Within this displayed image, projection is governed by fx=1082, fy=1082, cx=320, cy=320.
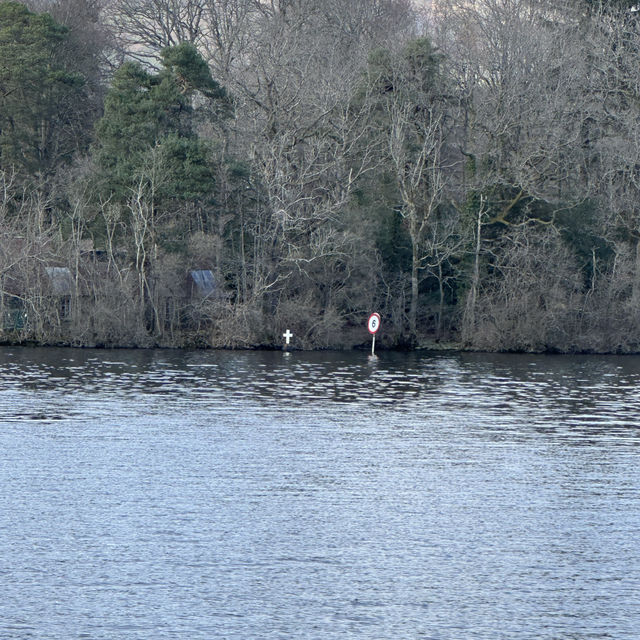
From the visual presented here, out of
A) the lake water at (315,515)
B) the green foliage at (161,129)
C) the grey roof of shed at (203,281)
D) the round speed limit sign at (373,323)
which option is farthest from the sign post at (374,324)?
the lake water at (315,515)

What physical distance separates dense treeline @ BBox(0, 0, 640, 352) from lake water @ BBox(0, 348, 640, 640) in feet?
66.1

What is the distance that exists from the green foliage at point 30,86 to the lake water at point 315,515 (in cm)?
3172

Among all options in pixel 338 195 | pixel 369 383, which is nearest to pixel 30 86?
pixel 338 195

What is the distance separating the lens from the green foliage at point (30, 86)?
63.8m

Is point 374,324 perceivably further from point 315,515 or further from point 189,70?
point 315,515

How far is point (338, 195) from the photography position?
61.7 m

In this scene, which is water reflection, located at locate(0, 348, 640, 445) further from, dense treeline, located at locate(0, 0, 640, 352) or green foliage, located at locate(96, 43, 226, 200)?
green foliage, located at locate(96, 43, 226, 200)

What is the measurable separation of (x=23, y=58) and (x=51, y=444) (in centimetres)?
4258

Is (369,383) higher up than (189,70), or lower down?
lower down

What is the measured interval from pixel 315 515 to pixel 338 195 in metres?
43.3

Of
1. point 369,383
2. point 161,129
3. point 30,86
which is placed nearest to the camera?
point 369,383

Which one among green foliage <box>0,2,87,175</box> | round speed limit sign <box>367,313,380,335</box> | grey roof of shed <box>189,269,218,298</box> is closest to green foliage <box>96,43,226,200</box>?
grey roof of shed <box>189,269,218,298</box>

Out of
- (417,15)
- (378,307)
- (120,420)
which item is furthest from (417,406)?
(417,15)

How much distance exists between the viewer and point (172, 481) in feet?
73.8
